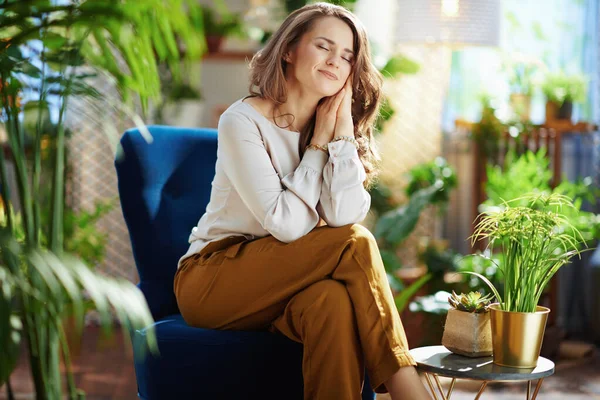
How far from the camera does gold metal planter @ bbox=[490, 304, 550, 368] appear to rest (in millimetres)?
1685

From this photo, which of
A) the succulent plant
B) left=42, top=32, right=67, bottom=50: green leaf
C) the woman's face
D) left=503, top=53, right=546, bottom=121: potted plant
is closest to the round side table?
the succulent plant

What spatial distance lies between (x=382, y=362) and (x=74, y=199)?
3.19 m

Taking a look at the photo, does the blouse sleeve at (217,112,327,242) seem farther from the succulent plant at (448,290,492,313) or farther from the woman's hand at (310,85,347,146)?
the succulent plant at (448,290,492,313)

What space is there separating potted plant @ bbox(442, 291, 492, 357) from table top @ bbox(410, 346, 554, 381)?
0.02 metres

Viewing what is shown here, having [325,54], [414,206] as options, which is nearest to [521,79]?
[414,206]

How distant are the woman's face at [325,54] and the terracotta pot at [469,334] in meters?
0.68

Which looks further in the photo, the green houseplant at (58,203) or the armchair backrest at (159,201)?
the armchair backrest at (159,201)

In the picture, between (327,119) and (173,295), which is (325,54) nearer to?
(327,119)

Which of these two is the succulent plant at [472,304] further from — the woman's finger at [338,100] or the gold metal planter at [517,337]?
the woman's finger at [338,100]

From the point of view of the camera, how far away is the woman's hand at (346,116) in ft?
6.82

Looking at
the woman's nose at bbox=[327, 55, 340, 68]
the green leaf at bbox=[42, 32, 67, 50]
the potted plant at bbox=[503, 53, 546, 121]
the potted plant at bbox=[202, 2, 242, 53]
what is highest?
the potted plant at bbox=[202, 2, 242, 53]

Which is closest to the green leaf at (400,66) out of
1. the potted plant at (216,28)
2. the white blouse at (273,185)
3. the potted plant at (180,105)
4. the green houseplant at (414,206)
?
the green houseplant at (414,206)

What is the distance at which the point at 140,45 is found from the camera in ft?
3.71

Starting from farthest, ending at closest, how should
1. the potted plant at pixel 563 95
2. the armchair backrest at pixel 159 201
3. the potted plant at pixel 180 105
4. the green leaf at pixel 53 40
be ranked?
the potted plant at pixel 180 105, the potted plant at pixel 563 95, the armchair backrest at pixel 159 201, the green leaf at pixel 53 40
